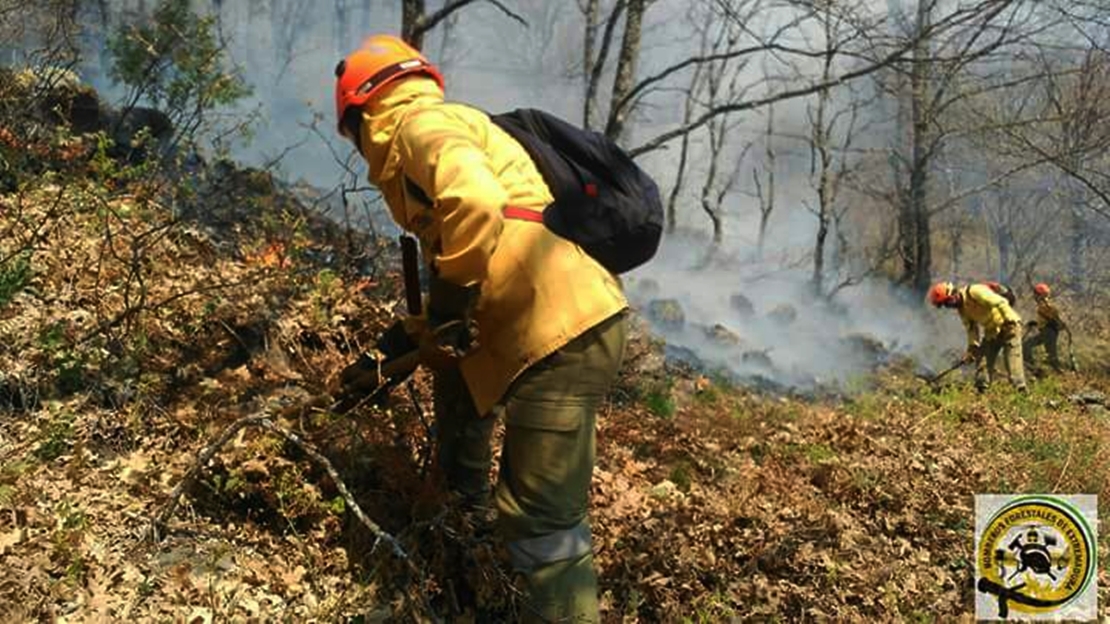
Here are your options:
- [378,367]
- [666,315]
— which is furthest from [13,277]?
[666,315]

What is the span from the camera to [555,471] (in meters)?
2.74

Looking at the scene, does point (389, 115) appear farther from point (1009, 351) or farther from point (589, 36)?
point (589, 36)

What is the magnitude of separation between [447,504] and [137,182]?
4336 millimetres

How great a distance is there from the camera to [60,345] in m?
3.62

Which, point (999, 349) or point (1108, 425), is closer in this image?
point (1108, 425)

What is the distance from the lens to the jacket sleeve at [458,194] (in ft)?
7.89

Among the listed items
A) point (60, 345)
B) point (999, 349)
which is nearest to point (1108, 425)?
point (999, 349)

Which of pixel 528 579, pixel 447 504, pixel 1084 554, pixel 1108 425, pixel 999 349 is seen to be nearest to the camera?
pixel 528 579

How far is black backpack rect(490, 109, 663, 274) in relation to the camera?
275cm

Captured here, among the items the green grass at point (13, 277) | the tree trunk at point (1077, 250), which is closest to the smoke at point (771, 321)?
the green grass at point (13, 277)

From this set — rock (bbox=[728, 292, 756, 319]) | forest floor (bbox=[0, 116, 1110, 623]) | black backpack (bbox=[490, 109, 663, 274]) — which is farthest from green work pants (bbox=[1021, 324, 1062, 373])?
black backpack (bbox=[490, 109, 663, 274])

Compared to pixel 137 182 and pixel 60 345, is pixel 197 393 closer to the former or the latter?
pixel 60 345

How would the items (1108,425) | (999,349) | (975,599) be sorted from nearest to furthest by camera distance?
(975,599)
(1108,425)
(999,349)

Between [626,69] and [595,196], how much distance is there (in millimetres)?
4765
